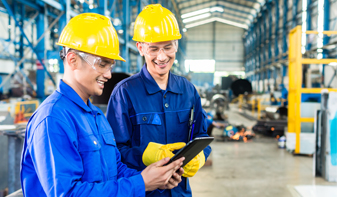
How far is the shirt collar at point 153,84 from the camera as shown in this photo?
6.32ft

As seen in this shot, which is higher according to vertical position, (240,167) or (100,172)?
(100,172)

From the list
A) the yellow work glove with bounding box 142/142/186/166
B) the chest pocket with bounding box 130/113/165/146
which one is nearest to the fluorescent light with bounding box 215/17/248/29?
the chest pocket with bounding box 130/113/165/146

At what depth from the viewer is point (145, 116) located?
1862 mm

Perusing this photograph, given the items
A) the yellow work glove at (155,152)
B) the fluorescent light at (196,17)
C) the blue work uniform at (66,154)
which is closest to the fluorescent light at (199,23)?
the fluorescent light at (196,17)

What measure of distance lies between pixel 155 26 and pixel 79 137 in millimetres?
1030

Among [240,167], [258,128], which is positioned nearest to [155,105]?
[240,167]

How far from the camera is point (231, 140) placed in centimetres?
876

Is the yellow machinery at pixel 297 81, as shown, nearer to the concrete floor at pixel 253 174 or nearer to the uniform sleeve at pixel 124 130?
the concrete floor at pixel 253 174

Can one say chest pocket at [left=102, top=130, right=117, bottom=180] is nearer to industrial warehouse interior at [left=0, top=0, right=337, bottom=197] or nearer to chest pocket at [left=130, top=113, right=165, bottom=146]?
industrial warehouse interior at [left=0, top=0, right=337, bottom=197]

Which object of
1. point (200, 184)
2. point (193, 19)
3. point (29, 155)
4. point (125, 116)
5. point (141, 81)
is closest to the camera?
point (29, 155)

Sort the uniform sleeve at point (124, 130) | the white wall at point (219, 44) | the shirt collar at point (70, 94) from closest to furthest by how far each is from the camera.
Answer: the shirt collar at point (70, 94) < the uniform sleeve at point (124, 130) < the white wall at point (219, 44)

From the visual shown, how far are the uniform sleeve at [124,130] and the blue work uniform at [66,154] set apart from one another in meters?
0.42

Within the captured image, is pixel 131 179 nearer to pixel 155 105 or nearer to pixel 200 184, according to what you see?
pixel 155 105

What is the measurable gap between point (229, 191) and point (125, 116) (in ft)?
10.8
